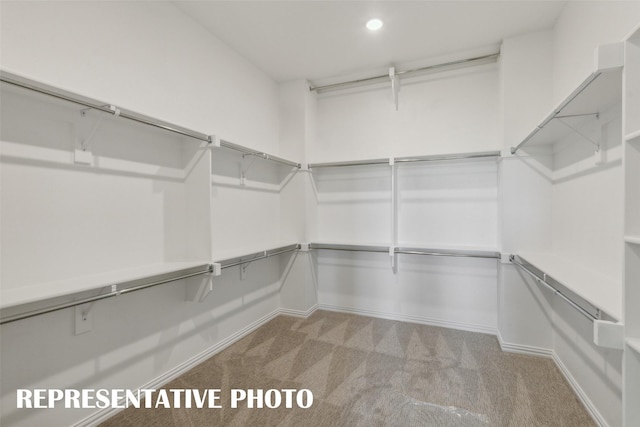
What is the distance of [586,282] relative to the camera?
158cm

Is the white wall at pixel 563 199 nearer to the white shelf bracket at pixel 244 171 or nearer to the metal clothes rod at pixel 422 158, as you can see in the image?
the metal clothes rod at pixel 422 158

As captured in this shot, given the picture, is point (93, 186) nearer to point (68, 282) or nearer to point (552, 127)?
point (68, 282)

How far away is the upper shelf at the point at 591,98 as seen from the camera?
1.08 m

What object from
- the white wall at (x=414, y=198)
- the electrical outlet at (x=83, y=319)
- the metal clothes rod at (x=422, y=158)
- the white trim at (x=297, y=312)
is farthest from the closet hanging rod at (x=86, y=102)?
the white trim at (x=297, y=312)

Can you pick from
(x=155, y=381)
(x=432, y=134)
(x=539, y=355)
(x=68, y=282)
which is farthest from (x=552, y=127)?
(x=155, y=381)

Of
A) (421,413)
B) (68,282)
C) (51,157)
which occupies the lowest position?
(421,413)

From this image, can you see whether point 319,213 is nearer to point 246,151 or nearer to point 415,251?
point 415,251

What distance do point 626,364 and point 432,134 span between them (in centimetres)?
259

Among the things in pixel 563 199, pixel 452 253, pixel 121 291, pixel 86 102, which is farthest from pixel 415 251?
pixel 86 102

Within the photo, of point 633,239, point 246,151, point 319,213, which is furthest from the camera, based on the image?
point 319,213

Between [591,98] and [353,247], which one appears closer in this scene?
[591,98]

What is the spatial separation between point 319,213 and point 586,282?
102 inches

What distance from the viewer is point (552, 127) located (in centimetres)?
201

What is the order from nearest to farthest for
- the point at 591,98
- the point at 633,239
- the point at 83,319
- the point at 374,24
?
the point at 633,239
the point at 591,98
the point at 83,319
the point at 374,24
